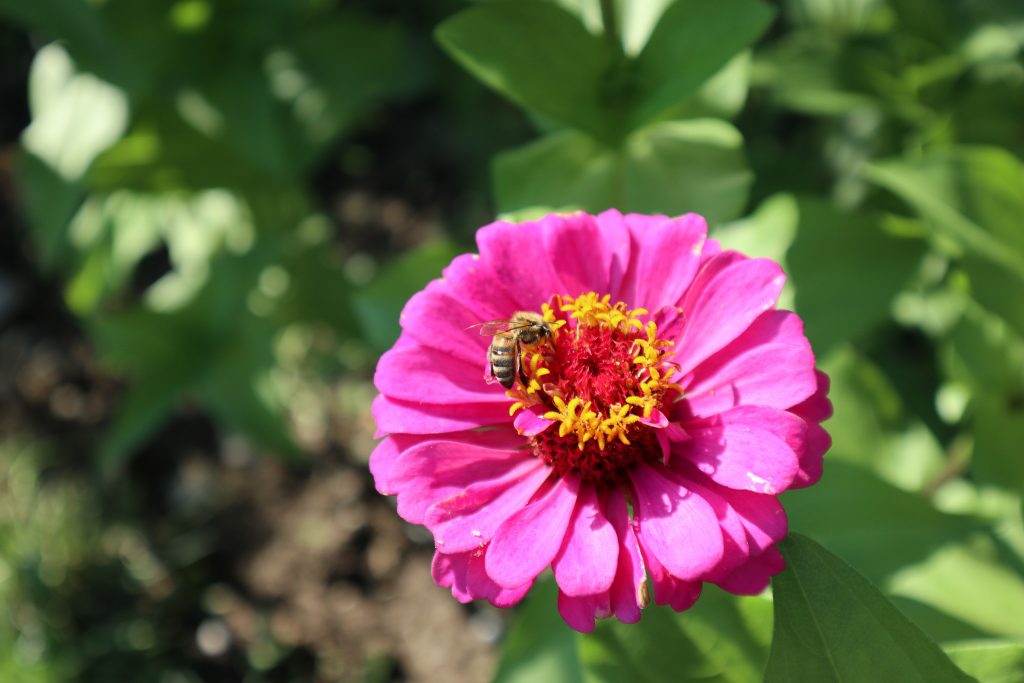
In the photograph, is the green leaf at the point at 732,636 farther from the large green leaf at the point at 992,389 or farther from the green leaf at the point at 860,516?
the large green leaf at the point at 992,389

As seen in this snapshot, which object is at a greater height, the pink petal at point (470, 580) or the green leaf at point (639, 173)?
the green leaf at point (639, 173)

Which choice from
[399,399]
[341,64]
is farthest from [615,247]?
[341,64]

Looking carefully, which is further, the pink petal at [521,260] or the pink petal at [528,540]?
the pink petal at [521,260]

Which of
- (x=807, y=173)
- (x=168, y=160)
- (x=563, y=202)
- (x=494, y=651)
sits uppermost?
(x=563, y=202)

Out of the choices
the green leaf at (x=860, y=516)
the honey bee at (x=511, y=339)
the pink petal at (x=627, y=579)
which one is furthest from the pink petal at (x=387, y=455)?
the green leaf at (x=860, y=516)

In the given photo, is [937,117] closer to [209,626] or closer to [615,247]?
[615,247]

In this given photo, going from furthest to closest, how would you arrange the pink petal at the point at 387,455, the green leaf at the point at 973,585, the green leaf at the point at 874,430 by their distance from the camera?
the green leaf at the point at 874,430 → the green leaf at the point at 973,585 → the pink petal at the point at 387,455

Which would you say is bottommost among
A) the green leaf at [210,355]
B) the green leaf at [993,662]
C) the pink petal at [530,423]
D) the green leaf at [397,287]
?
the green leaf at [210,355]
